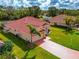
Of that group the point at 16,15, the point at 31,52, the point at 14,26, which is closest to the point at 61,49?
the point at 31,52

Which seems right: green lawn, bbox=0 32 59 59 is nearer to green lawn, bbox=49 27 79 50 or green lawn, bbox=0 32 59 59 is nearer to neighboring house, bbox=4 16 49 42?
neighboring house, bbox=4 16 49 42

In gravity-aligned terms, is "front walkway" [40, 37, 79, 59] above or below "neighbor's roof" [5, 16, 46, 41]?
below

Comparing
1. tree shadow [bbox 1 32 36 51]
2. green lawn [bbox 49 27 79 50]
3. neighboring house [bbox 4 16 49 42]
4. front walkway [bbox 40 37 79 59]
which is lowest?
green lawn [bbox 49 27 79 50]

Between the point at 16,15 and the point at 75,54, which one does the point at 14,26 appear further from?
the point at 16,15

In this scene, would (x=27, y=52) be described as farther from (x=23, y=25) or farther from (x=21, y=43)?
(x=23, y=25)

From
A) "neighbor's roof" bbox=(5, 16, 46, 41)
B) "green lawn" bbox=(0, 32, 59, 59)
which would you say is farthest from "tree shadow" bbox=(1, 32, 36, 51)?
"neighbor's roof" bbox=(5, 16, 46, 41)

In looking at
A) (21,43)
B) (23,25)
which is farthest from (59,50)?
(23,25)

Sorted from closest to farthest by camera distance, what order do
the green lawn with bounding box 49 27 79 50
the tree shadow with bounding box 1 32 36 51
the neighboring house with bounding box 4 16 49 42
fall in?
1. the tree shadow with bounding box 1 32 36 51
2. the neighboring house with bounding box 4 16 49 42
3. the green lawn with bounding box 49 27 79 50
